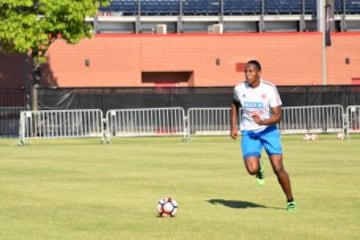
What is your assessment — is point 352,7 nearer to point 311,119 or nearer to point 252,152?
point 311,119

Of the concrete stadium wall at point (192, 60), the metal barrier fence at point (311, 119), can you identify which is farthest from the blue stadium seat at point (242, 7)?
the metal barrier fence at point (311, 119)

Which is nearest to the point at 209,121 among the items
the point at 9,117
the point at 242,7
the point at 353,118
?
the point at 353,118

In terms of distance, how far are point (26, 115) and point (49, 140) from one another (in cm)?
150

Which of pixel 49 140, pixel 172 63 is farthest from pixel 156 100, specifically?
pixel 172 63

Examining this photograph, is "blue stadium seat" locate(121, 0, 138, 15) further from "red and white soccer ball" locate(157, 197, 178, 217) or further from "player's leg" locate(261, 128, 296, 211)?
"red and white soccer ball" locate(157, 197, 178, 217)

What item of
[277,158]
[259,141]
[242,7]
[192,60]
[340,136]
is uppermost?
[242,7]

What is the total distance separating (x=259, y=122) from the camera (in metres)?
14.5

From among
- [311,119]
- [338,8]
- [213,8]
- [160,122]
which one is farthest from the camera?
[338,8]

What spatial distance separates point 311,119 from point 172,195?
77.2 ft

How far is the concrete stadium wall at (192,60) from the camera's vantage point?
5122 centimetres

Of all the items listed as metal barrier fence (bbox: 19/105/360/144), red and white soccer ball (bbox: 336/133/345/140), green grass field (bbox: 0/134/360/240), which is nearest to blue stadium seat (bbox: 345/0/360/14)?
metal barrier fence (bbox: 19/105/360/144)

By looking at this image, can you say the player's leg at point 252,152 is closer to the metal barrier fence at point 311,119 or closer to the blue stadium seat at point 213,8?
the metal barrier fence at point 311,119

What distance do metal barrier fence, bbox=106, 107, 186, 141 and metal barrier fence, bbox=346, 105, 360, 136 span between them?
19.1 feet

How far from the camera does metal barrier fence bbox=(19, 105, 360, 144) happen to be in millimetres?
37594
